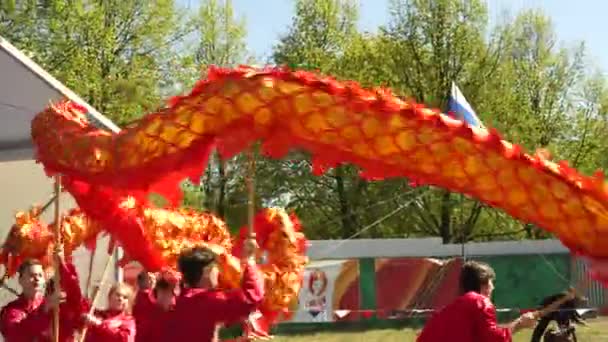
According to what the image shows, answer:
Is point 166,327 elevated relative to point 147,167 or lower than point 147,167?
lower

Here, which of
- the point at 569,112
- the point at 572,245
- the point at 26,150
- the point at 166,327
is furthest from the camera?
the point at 569,112

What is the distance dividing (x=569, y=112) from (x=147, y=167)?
28.1m

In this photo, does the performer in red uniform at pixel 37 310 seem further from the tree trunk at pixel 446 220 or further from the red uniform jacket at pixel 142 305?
the tree trunk at pixel 446 220

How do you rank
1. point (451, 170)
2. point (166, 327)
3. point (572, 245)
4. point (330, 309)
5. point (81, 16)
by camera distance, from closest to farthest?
point (572, 245) < point (451, 170) < point (166, 327) < point (330, 309) < point (81, 16)

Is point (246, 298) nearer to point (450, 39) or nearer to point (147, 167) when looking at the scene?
point (147, 167)

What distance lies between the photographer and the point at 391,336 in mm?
20000

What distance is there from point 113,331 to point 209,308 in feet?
5.72

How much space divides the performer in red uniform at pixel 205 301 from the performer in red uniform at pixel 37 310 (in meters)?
1.52

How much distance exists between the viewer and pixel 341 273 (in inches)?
897

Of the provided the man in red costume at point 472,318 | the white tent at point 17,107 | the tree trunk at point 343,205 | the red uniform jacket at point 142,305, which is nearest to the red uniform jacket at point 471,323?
the man in red costume at point 472,318

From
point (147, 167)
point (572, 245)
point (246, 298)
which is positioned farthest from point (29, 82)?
point (572, 245)

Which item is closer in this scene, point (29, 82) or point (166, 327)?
point (166, 327)

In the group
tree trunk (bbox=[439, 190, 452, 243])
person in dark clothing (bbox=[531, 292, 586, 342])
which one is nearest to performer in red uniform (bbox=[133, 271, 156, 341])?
person in dark clothing (bbox=[531, 292, 586, 342])

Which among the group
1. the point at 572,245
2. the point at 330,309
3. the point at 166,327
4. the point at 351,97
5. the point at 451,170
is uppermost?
the point at 351,97
